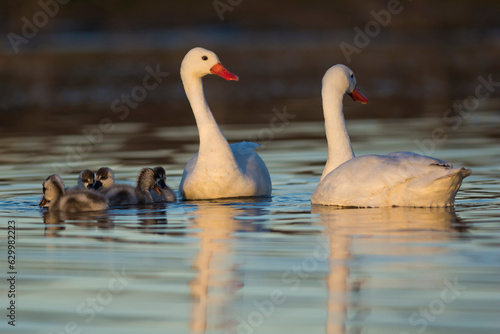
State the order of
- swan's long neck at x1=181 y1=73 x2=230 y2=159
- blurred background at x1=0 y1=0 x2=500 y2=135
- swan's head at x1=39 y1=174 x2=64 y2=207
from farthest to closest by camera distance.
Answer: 1. blurred background at x1=0 y1=0 x2=500 y2=135
2. swan's long neck at x1=181 y1=73 x2=230 y2=159
3. swan's head at x1=39 y1=174 x2=64 y2=207

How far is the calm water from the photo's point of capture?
6504 mm

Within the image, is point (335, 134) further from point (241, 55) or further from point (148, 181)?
point (241, 55)

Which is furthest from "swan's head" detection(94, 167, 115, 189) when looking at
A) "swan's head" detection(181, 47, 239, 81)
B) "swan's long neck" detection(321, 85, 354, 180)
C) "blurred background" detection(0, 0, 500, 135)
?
"blurred background" detection(0, 0, 500, 135)

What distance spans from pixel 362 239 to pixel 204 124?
12.8ft

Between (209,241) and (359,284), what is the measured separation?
2.05 m

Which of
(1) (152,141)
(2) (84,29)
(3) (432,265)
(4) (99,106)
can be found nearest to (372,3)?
(2) (84,29)

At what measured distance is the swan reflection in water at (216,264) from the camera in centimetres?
662

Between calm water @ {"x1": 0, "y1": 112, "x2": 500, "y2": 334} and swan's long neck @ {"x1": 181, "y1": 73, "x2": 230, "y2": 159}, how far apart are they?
65cm

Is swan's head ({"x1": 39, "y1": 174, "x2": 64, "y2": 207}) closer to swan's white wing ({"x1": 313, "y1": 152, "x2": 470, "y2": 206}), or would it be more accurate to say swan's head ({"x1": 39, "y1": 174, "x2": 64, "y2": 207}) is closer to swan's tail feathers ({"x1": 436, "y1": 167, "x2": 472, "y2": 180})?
swan's white wing ({"x1": 313, "y1": 152, "x2": 470, "y2": 206})

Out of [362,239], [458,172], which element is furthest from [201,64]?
[362,239]

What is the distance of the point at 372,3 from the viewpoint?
176 feet

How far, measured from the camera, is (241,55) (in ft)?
124

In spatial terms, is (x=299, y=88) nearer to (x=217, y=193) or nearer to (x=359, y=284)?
(x=217, y=193)

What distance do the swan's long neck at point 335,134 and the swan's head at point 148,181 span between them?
1690 mm
